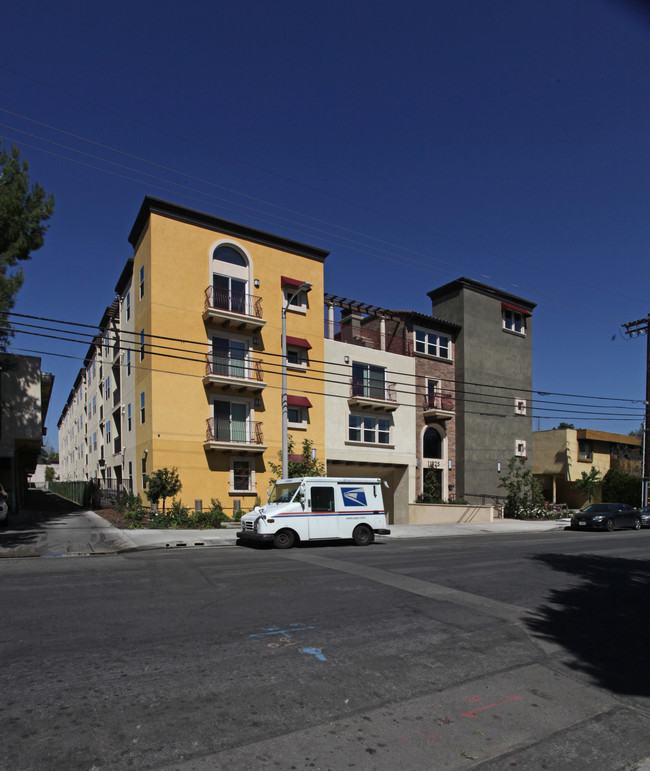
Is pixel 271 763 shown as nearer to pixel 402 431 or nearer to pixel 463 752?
pixel 463 752

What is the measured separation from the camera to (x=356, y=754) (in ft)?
13.2

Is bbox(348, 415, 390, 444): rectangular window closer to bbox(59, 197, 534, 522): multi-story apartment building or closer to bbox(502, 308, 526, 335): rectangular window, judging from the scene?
bbox(59, 197, 534, 522): multi-story apartment building

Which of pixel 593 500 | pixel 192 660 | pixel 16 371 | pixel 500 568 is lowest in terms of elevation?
pixel 593 500

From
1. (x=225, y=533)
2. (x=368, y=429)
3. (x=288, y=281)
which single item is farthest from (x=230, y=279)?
(x=225, y=533)

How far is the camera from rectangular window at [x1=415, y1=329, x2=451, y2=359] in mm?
33375

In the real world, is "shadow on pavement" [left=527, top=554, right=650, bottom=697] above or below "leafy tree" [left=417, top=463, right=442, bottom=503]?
above

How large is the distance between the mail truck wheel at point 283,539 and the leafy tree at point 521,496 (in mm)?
21683

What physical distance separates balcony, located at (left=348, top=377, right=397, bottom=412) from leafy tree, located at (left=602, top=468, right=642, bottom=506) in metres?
22.8

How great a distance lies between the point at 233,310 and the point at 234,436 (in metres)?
5.91

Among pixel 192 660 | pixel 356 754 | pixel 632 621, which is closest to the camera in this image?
pixel 356 754

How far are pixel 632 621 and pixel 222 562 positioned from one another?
8.22 meters

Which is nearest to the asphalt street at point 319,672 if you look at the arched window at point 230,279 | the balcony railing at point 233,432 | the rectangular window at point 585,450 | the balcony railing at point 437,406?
the balcony railing at point 233,432

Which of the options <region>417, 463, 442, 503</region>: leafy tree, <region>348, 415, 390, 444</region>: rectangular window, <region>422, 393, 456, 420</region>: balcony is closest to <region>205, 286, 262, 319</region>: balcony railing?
<region>348, 415, 390, 444</region>: rectangular window

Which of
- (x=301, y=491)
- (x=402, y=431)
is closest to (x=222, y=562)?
(x=301, y=491)
